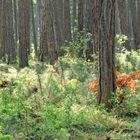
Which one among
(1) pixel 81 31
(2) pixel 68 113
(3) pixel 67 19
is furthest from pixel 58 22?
(2) pixel 68 113

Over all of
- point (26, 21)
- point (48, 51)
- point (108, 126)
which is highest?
point (26, 21)

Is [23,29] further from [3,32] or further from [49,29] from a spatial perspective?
[3,32]

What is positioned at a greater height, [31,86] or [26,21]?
[26,21]

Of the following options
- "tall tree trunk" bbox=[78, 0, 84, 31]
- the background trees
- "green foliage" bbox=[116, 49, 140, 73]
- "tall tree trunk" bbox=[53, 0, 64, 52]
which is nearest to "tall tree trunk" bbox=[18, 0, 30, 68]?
the background trees

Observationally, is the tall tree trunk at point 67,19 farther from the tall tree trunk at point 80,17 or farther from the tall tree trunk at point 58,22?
the tall tree trunk at point 58,22

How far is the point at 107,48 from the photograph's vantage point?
26.9 ft

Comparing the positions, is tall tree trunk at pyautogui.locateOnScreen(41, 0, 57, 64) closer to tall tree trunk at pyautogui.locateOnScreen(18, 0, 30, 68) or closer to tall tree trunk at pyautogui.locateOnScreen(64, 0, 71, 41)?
tall tree trunk at pyautogui.locateOnScreen(18, 0, 30, 68)

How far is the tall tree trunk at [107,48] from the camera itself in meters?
8.17

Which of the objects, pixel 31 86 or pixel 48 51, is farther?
pixel 48 51

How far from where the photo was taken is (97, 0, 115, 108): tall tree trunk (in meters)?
8.17

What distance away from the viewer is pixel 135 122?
7.52 metres

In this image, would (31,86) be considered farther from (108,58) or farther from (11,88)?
(108,58)

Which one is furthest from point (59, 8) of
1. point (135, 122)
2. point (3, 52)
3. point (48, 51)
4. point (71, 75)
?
point (135, 122)

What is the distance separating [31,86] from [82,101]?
1766 millimetres
